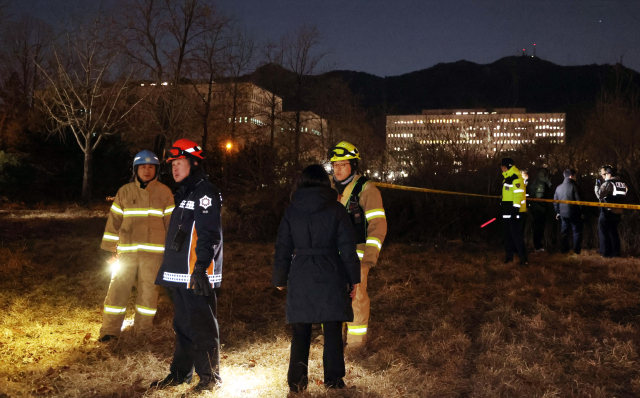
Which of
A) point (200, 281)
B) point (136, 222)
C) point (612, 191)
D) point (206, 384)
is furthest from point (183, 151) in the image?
point (612, 191)

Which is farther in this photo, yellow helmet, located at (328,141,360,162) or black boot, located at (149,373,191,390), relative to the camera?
yellow helmet, located at (328,141,360,162)

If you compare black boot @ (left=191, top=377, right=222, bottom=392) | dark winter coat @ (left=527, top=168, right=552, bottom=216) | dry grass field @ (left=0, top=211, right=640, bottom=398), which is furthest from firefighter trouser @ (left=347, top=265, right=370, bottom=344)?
dark winter coat @ (left=527, top=168, right=552, bottom=216)

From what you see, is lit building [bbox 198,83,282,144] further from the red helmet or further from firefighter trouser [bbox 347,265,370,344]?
the red helmet

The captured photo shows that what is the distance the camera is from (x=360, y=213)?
485 cm

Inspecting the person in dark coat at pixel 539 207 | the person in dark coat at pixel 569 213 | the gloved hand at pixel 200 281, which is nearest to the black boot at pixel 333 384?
the gloved hand at pixel 200 281

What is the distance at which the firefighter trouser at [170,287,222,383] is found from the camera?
4.17 m

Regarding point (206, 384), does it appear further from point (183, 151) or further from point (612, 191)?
point (612, 191)

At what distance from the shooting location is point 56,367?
4801 mm

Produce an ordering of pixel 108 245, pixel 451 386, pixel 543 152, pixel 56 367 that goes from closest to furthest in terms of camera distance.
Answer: pixel 451 386 < pixel 56 367 < pixel 108 245 < pixel 543 152

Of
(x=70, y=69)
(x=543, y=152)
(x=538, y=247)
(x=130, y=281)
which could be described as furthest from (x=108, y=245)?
(x=70, y=69)

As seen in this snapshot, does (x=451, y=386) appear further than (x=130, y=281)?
No

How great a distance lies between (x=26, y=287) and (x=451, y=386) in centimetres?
700

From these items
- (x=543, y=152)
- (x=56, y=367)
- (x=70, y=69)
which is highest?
(x=70, y=69)

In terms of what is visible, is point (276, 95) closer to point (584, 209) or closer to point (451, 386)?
point (584, 209)
